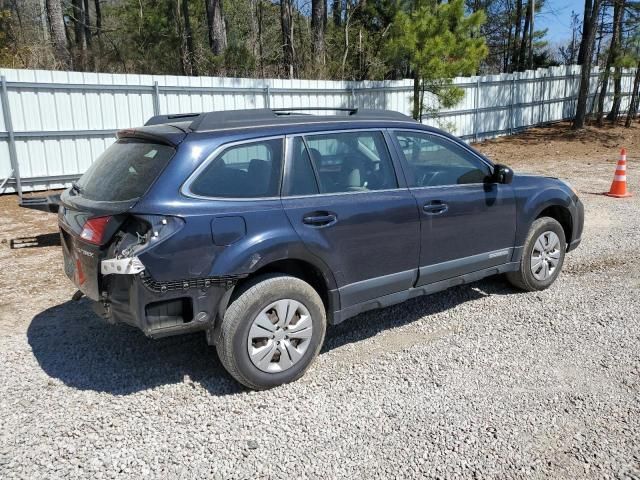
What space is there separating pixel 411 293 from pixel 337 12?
2049 centimetres

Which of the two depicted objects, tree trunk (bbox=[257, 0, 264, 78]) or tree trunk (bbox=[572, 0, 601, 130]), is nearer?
tree trunk (bbox=[257, 0, 264, 78])

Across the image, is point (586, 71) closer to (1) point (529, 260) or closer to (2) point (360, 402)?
(1) point (529, 260)

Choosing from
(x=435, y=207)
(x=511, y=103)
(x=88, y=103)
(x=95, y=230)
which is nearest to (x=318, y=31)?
(x=511, y=103)

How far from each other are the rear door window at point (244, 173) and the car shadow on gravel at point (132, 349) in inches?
51.3

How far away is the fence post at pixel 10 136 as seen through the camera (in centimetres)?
954

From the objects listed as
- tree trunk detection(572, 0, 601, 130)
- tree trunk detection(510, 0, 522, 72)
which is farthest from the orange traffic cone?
tree trunk detection(510, 0, 522, 72)

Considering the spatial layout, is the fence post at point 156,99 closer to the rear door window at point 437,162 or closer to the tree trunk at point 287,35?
the tree trunk at point 287,35

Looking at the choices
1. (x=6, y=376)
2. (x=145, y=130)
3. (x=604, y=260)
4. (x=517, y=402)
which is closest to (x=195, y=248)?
(x=145, y=130)

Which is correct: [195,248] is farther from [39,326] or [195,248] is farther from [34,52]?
[34,52]

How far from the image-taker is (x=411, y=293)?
14.2 ft

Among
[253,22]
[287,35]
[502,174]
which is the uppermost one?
[253,22]

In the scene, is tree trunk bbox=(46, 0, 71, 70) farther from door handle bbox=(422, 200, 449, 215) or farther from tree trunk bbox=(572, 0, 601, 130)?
tree trunk bbox=(572, 0, 601, 130)

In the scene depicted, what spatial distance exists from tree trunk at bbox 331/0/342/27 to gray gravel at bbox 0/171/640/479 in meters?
19.7

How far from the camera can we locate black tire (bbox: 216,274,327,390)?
3.41 metres
